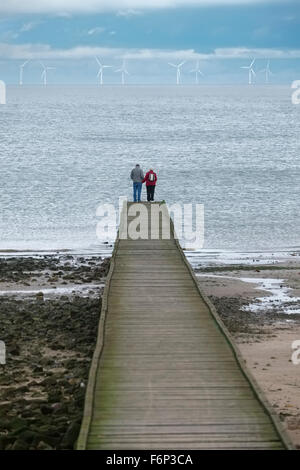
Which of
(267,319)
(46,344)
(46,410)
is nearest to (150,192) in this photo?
(267,319)

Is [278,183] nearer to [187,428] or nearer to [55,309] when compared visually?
[55,309]

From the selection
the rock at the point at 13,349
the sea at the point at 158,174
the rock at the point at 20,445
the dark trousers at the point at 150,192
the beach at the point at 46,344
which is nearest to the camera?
the rock at the point at 20,445

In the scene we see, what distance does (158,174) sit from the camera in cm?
8231

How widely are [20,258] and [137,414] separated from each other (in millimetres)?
23988

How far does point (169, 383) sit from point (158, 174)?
223 feet

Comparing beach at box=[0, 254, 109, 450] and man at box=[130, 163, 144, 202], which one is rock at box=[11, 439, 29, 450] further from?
man at box=[130, 163, 144, 202]

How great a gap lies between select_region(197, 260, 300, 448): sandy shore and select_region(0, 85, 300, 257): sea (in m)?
8.22

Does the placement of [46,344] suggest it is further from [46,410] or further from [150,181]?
[150,181]

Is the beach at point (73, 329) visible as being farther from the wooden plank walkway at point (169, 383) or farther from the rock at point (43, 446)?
the wooden plank walkway at point (169, 383)

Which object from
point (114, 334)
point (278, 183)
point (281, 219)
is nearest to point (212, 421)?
point (114, 334)

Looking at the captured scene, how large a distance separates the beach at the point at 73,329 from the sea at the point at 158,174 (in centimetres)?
664

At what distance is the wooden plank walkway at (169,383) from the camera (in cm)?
1276

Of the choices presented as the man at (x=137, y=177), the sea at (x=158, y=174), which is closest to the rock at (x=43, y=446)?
Answer: the man at (x=137, y=177)

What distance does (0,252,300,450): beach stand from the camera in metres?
15.8
